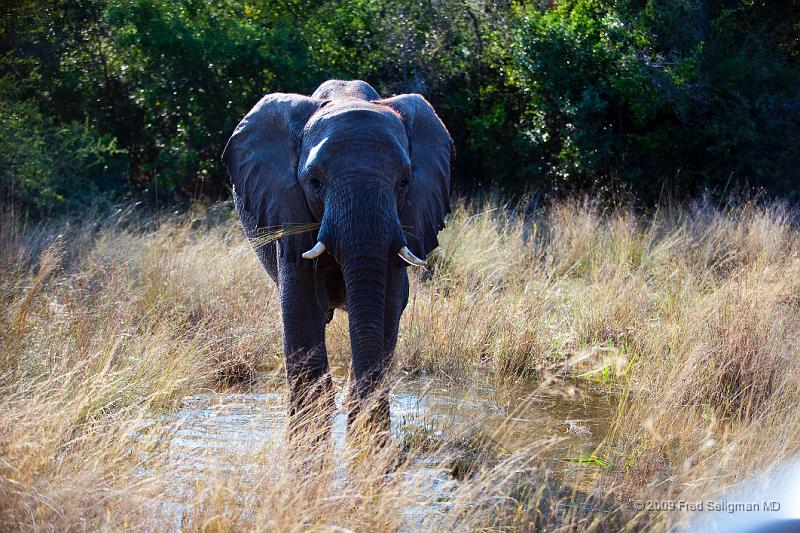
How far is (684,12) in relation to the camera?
1377cm

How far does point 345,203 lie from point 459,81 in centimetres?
1124

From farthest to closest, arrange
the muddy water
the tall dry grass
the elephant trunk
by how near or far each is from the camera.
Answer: the elephant trunk → the muddy water → the tall dry grass

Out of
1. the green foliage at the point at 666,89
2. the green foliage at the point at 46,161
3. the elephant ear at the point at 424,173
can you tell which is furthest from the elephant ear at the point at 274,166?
the green foliage at the point at 666,89

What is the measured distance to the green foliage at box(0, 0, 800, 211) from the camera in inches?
535

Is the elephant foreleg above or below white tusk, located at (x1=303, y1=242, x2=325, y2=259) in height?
below

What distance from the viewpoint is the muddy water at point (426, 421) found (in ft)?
14.4

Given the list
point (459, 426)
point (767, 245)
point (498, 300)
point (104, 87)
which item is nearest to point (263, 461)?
point (459, 426)

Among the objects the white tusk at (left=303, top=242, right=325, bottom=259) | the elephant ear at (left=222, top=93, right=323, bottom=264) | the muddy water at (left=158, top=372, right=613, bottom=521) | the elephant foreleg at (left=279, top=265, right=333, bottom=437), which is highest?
the elephant ear at (left=222, top=93, right=323, bottom=264)

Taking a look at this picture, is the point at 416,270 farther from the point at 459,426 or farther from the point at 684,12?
the point at 684,12

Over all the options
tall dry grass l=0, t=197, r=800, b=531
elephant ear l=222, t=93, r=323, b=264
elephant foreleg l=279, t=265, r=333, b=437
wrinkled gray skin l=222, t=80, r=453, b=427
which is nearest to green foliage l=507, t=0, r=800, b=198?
tall dry grass l=0, t=197, r=800, b=531

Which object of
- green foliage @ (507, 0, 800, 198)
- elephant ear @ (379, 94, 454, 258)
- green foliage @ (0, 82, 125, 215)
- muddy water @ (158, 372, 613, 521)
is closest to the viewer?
muddy water @ (158, 372, 613, 521)

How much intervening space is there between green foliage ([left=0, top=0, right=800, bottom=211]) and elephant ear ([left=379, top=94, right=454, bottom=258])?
316 inches

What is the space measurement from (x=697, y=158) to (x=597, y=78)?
2.03 metres

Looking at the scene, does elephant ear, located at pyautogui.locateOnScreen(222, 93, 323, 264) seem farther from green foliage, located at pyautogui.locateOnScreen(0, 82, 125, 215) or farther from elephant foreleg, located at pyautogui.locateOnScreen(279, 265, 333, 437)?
green foliage, located at pyautogui.locateOnScreen(0, 82, 125, 215)
